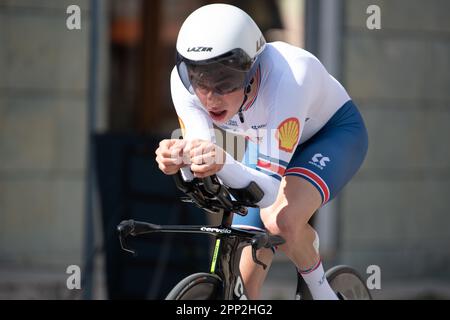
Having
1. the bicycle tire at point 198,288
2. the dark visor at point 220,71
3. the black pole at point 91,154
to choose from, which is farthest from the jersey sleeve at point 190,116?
the black pole at point 91,154

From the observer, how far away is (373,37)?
31.3 feet

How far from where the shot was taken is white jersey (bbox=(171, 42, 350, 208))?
418 centimetres

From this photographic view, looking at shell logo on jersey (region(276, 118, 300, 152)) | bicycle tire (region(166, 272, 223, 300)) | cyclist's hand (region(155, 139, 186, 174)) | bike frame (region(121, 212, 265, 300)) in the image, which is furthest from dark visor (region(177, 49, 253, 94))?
bicycle tire (region(166, 272, 223, 300))

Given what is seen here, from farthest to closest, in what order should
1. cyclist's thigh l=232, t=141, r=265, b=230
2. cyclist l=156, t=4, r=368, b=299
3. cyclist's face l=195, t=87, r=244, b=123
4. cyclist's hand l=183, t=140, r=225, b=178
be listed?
cyclist's thigh l=232, t=141, r=265, b=230, cyclist's face l=195, t=87, r=244, b=123, cyclist l=156, t=4, r=368, b=299, cyclist's hand l=183, t=140, r=225, b=178

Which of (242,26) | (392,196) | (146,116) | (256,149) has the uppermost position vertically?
(242,26)

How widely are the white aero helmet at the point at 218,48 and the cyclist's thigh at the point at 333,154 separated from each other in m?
0.58

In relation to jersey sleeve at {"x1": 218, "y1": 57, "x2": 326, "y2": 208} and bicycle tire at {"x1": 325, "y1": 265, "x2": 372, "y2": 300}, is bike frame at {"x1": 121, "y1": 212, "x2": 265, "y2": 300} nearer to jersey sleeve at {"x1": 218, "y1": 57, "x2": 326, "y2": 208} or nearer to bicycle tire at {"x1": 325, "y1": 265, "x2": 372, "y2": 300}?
jersey sleeve at {"x1": 218, "y1": 57, "x2": 326, "y2": 208}

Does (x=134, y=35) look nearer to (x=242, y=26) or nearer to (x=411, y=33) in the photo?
(x=411, y=33)

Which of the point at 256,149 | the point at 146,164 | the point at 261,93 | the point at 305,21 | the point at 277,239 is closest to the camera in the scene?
the point at 277,239

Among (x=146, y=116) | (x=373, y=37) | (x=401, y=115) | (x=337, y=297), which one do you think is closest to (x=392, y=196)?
(x=401, y=115)

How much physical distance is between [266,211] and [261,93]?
489 millimetres

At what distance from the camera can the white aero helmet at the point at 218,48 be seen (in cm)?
416

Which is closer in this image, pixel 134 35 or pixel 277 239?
pixel 277 239

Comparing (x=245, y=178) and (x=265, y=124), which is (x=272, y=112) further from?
(x=245, y=178)
